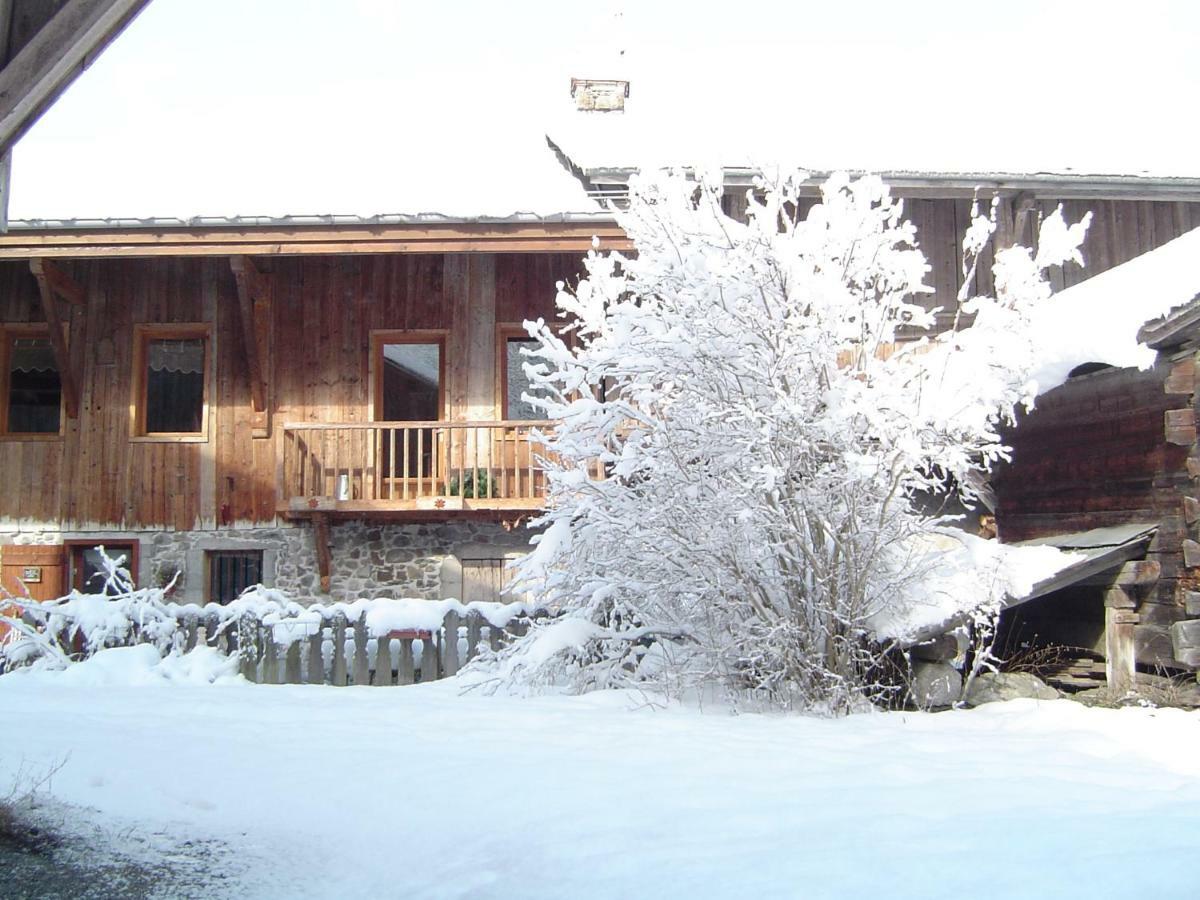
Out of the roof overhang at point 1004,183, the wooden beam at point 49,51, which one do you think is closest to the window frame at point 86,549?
the roof overhang at point 1004,183

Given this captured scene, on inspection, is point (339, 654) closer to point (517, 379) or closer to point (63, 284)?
point (63, 284)

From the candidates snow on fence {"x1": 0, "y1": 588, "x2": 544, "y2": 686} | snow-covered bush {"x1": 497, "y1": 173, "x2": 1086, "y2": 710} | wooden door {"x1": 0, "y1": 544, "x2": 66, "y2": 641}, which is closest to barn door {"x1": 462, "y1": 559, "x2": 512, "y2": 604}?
snow on fence {"x1": 0, "y1": 588, "x2": 544, "y2": 686}

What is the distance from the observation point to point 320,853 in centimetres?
361

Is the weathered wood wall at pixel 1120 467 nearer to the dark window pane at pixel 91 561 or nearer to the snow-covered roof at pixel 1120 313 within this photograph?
the snow-covered roof at pixel 1120 313

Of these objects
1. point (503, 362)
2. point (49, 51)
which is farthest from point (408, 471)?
point (49, 51)

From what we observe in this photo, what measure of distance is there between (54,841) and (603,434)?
3.94m

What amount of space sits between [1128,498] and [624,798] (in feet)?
20.5

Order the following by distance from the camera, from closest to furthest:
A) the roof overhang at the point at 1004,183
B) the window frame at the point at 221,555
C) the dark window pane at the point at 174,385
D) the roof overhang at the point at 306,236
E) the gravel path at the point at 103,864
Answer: the gravel path at the point at 103,864, the roof overhang at the point at 1004,183, the roof overhang at the point at 306,236, the window frame at the point at 221,555, the dark window pane at the point at 174,385

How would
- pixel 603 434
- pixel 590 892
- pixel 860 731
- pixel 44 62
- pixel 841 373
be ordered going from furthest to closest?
pixel 603 434 < pixel 841 373 < pixel 860 731 < pixel 44 62 < pixel 590 892

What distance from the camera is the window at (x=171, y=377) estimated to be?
1341 centimetres

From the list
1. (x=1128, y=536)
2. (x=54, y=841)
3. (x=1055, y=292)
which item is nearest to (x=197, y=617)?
(x=54, y=841)

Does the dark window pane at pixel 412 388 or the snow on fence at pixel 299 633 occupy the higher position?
the dark window pane at pixel 412 388

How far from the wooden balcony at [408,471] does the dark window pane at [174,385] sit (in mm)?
1802

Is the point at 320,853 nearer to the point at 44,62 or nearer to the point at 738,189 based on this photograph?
the point at 44,62
